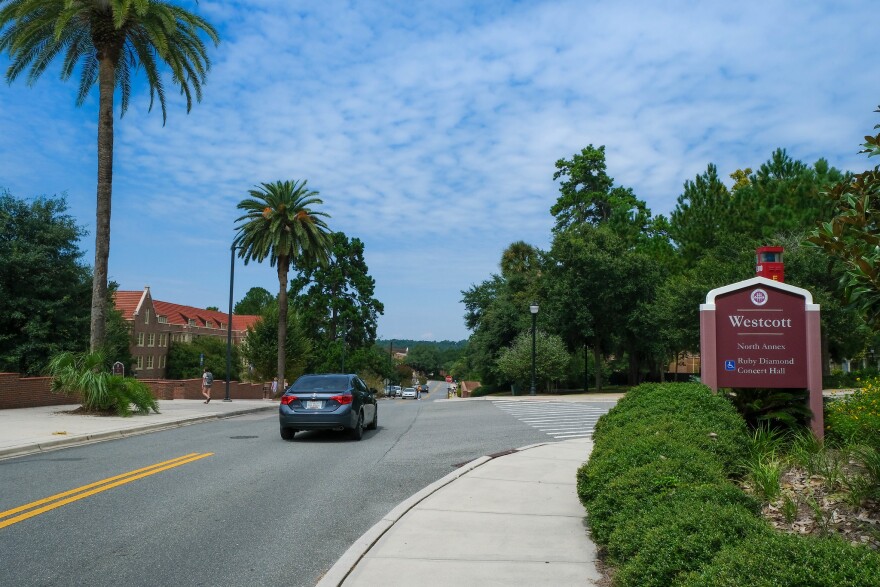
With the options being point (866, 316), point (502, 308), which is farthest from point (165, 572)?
point (502, 308)

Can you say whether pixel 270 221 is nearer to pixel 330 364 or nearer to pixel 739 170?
pixel 330 364

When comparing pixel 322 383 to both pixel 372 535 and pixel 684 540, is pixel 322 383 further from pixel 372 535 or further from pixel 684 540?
pixel 684 540

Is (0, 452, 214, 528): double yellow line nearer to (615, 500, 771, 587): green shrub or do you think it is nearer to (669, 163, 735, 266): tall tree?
(615, 500, 771, 587): green shrub

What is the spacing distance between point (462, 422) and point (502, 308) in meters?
31.5

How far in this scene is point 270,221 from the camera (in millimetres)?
45812

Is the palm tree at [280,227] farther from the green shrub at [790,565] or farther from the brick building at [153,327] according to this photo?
the green shrub at [790,565]

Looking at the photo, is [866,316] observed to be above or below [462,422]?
above

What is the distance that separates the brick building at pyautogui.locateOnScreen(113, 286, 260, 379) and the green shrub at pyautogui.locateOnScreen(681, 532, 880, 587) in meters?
68.6

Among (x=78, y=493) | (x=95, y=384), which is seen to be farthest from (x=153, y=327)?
(x=78, y=493)

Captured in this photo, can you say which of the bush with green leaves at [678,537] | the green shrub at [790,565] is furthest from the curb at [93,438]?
the green shrub at [790,565]

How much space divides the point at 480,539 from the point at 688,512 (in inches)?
108

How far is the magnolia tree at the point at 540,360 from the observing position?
4206 cm

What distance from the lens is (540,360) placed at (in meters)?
42.1

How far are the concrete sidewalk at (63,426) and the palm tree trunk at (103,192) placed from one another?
2982 millimetres
